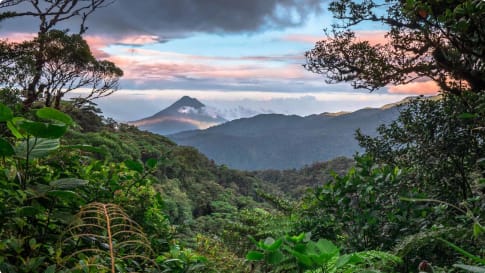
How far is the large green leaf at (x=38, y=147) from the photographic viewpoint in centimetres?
95

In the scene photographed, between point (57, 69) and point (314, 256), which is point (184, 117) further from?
point (314, 256)

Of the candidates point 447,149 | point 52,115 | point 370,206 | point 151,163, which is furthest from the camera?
point 447,149

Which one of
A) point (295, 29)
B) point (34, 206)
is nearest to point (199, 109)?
point (295, 29)

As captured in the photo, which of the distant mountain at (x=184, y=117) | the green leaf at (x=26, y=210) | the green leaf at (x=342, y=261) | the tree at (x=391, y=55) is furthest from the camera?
the distant mountain at (x=184, y=117)

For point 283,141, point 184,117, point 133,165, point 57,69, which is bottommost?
point 283,141

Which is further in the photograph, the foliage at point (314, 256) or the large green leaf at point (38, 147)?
the foliage at point (314, 256)

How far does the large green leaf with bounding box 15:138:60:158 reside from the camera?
947 millimetres

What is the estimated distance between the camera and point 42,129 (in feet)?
3.06

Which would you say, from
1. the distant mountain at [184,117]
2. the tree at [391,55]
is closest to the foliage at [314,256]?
the tree at [391,55]

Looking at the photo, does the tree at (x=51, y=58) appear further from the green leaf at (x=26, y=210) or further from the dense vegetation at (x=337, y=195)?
the green leaf at (x=26, y=210)

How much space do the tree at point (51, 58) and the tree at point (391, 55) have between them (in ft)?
24.2

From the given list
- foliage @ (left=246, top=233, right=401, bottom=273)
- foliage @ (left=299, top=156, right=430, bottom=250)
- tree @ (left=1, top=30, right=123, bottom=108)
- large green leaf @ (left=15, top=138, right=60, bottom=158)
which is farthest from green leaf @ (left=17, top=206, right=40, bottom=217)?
tree @ (left=1, top=30, right=123, bottom=108)

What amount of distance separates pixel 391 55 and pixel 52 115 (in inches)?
192

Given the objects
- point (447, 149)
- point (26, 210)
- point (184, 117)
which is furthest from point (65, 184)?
point (184, 117)
